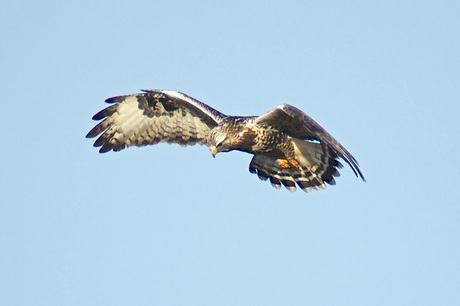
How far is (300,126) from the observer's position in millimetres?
13445

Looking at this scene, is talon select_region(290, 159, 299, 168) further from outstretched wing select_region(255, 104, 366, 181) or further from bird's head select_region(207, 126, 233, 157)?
bird's head select_region(207, 126, 233, 157)

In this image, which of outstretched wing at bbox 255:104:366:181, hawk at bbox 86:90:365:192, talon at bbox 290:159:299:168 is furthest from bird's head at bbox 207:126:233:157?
talon at bbox 290:159:299:168

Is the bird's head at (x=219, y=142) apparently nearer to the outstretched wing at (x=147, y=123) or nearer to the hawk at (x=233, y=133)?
the hawk at (x=233, y=133)

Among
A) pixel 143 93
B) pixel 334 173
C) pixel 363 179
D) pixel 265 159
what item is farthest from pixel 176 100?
pixel 363 179

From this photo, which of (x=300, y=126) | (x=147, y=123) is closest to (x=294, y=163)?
(x=300, y=126)

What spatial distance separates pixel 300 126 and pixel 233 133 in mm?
891

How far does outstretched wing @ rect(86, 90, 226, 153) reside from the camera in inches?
579

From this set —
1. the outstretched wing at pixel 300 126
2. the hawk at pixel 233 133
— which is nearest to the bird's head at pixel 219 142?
the hawk at pixel 233 133

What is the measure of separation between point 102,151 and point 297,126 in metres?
3.14

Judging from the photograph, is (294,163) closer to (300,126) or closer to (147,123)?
(300,126)

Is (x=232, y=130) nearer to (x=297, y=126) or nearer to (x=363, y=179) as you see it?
(x=297, y=126)

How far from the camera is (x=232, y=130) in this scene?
1355 cm

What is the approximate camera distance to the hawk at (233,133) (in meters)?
13.5

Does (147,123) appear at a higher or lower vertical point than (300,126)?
higher
